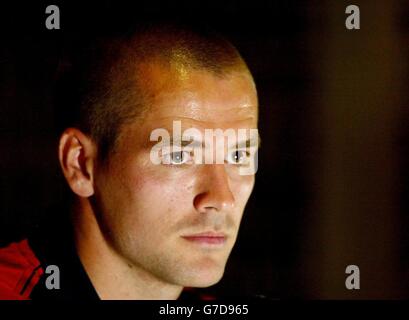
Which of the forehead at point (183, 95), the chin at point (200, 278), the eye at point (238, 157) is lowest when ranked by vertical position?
the chin at point (200, 278)

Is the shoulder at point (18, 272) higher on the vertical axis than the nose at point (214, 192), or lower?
lower

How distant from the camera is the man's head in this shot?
4.78ft

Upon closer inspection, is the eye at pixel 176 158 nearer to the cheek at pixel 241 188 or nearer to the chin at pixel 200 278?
the cheek at pixel 241 188

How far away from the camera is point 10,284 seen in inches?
56.7

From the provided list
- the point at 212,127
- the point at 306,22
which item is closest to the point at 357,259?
the point at 306,22

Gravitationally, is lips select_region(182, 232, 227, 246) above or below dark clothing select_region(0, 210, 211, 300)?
above

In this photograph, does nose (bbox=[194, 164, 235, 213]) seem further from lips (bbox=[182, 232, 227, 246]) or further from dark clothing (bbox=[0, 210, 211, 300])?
dark clothing (bbox=[0, 210, 211, 300])

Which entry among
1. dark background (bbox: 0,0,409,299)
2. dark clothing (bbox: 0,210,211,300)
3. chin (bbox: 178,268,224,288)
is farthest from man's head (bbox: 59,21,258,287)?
dark background (bbox: 0,0,409,299)

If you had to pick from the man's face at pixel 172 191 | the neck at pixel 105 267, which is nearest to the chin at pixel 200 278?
the man's face at pixel 172 191

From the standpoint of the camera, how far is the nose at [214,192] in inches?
57.0

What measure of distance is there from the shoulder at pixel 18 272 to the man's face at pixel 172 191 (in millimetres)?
207

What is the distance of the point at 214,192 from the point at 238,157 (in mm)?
129

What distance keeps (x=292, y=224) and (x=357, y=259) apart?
259 millimetres
